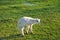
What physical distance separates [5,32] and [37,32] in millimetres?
1545

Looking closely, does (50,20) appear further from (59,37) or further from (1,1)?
(1,1)

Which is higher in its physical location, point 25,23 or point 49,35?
point 25,23

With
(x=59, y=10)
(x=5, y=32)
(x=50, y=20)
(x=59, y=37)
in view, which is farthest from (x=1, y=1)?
(x=59, y=37)

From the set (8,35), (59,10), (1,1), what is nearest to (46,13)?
(59,10)

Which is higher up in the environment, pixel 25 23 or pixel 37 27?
pixel 25 23

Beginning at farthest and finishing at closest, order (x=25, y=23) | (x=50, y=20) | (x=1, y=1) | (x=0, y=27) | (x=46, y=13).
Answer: (x=1, y=1), (x=46, y=13), (x=50, y=20), (x=0, y=27), (x=25, y=23)

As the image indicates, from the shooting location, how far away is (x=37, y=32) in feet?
31.8

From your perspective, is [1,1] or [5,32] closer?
[5,32]

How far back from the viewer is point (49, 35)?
924cm

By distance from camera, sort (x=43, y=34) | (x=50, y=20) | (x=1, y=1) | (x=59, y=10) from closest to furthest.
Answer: (x=43, y=34)
(x=50, y=20)
(x=59, y=10)
(x=1, y=1)

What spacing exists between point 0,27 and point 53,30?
2.74m

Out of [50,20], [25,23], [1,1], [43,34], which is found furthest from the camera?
[1,1]

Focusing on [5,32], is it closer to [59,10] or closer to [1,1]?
[59,10]

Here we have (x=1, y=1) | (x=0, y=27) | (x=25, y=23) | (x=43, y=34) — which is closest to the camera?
(x=25, y=23)
